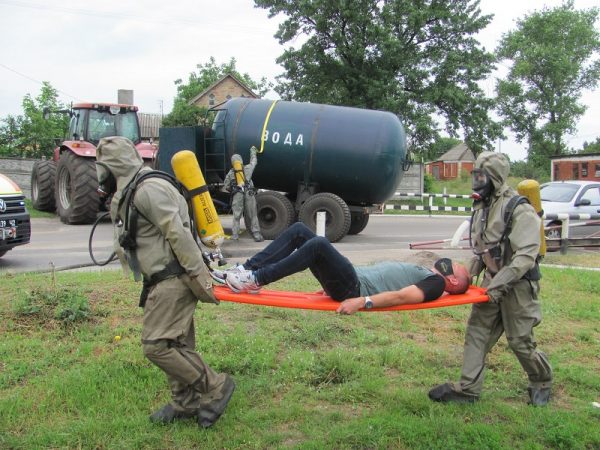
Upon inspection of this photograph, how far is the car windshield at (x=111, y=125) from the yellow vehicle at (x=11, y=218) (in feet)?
22.2

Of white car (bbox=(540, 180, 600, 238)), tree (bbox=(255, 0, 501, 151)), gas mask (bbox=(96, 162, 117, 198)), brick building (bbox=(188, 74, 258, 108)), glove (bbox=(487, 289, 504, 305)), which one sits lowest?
glove (bbox=(487, 289, 504, 305))

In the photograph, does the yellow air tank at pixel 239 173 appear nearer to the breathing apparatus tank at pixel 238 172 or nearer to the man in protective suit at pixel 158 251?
the breathing apparatus tank at pixel 238 172

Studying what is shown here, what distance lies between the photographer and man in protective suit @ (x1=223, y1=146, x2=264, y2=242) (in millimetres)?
12398

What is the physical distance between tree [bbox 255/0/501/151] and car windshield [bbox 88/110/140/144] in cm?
1257

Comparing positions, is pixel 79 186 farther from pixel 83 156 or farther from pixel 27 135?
pixel 27 135

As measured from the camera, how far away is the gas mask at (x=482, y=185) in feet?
14.2

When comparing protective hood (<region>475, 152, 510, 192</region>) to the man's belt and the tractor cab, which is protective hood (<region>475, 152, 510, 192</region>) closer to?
the man's belt

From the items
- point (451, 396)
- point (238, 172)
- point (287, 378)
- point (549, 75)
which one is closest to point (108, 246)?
point (238, 172)

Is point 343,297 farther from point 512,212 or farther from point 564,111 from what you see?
point 564,111

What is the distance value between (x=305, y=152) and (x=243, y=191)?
5.18 ft

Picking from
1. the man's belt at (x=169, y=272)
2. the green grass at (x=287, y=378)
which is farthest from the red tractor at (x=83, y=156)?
the man's belt at (x=169, y=272)

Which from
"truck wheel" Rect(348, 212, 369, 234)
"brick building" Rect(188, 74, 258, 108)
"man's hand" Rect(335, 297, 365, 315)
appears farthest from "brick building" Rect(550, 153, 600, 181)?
"man's hand" Rect(335, 297, 365, 315)

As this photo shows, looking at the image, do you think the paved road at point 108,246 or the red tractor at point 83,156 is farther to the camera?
the red tractor at point 83,156

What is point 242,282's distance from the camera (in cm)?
419
